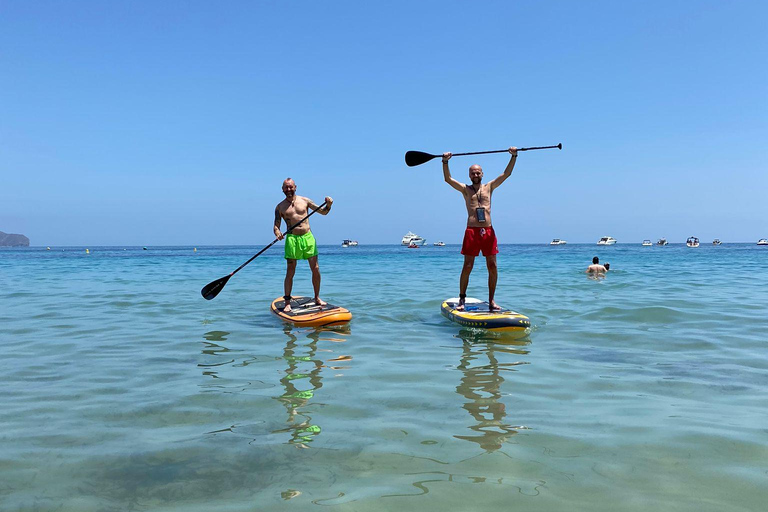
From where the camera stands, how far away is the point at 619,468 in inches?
116

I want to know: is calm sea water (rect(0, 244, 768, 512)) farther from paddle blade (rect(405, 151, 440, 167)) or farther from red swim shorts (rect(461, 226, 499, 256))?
paddle blade (rect(405, 151, 440, 167))

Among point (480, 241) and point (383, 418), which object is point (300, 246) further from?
point (383, 418)

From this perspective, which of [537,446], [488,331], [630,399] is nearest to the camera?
[537,446]

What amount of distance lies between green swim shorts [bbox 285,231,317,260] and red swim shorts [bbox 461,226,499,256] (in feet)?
8.83

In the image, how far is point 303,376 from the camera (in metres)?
5.05

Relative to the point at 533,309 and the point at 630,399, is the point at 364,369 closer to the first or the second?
the point at 630,399

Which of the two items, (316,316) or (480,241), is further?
(480,241)

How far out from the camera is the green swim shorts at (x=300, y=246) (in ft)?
29.2

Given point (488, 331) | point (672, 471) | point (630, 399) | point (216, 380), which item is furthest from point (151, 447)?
point (488, 331)

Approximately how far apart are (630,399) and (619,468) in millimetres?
1542

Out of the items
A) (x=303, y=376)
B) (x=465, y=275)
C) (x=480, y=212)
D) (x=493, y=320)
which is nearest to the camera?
(x=303, y=376)

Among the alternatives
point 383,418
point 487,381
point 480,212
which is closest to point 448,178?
point 480,212

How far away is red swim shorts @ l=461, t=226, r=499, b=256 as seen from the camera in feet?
26.8

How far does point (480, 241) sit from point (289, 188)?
11.5ft
